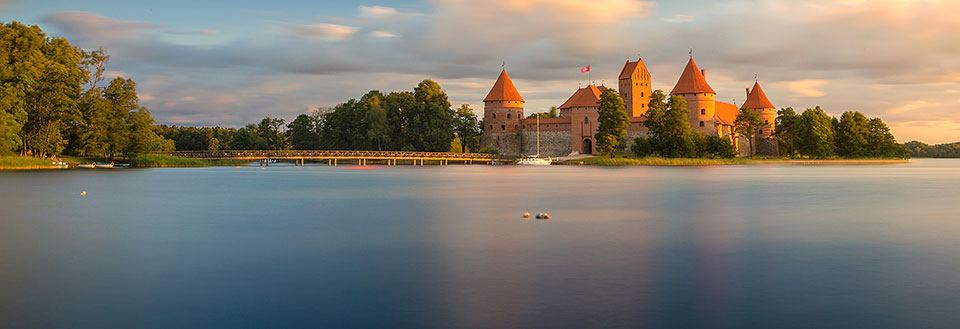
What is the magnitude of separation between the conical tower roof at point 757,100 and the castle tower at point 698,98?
11.5m

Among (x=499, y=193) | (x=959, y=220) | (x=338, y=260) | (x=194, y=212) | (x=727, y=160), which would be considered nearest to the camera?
(x=338, y=260)

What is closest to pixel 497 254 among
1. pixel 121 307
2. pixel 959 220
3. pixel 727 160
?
pixel 121 307

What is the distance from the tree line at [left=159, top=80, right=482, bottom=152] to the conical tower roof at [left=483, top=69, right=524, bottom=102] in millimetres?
3713

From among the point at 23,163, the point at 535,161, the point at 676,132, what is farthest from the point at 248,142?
the point at 676,132

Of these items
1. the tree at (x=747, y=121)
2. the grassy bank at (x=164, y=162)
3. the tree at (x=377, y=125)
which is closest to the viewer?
the grassy bank at (x=164, y=162)

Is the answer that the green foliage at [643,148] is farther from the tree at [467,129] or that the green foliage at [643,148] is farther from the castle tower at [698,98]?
the tree at [467,129]

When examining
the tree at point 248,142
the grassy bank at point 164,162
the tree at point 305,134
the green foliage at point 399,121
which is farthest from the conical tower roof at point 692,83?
the tree at point 248,142

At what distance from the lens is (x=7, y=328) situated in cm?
965

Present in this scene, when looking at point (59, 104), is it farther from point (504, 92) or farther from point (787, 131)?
point (787, 131)

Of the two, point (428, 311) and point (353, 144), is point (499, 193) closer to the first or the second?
point (428, 311)

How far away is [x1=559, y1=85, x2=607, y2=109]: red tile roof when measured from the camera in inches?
4085

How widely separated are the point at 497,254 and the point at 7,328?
895cm

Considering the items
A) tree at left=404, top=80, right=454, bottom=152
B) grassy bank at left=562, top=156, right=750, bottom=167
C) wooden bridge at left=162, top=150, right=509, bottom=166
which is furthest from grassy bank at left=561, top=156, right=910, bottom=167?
tree at left=404, top=80, right=454, bottom=152

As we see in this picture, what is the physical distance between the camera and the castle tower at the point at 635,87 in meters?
111
